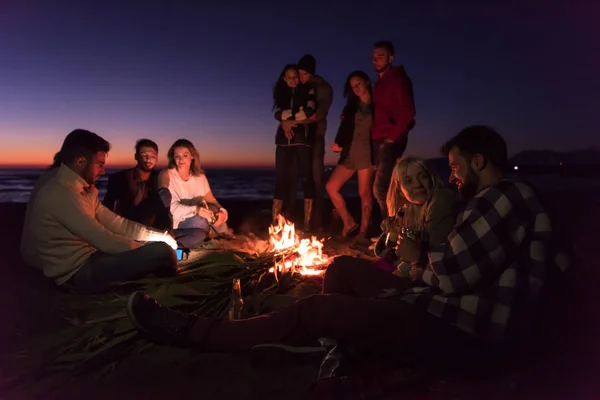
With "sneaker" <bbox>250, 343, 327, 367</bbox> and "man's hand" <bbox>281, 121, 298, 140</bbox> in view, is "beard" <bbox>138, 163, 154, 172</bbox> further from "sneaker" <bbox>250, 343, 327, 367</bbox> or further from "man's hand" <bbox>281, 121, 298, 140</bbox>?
"sneaker" <bbox>250, 343, 327, 367</bbox>

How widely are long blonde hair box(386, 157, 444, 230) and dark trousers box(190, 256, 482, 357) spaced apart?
4.16 ft

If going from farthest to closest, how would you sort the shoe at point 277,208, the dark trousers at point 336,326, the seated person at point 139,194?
the shoe at point 277,208, the seated person at point 139,194, the dark trousers at point 336,326

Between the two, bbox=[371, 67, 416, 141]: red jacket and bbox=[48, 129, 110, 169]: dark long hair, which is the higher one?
bbox=[371, 67, 416, 141]: red jacket

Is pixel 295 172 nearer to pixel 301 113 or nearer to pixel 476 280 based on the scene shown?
pixel 301 113

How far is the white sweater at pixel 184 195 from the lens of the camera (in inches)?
211

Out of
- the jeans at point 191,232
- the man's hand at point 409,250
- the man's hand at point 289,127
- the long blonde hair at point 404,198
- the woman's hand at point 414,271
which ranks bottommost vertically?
the jeans at point 191,232

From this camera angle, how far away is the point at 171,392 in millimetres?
2377

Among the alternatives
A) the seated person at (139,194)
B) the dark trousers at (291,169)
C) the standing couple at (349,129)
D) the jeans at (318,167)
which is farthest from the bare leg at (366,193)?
the seated person at (139,194)

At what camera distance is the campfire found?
14.0ft

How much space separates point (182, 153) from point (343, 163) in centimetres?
202

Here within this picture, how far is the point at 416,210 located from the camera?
3.62 meters

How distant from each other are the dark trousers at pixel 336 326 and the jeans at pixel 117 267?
128 centimetres

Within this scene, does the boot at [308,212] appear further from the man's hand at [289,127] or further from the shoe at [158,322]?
the shoe at [158,322]

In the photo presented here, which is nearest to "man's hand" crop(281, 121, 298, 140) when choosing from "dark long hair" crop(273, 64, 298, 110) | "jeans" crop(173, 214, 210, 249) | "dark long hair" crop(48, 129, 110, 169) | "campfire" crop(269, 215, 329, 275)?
"dark long hair" crop(273, 64, 298, 110)
